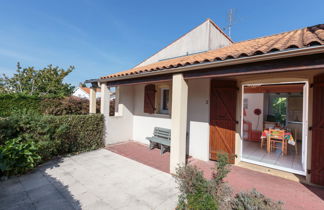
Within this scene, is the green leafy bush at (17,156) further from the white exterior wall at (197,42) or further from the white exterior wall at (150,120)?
the white exterior wall at (197,42)

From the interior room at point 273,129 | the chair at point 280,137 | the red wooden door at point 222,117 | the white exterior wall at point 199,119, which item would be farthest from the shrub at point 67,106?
the chair at point 280,137

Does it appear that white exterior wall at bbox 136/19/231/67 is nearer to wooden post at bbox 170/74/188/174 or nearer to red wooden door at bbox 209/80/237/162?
red wooden door at bbox 209/80/237/162

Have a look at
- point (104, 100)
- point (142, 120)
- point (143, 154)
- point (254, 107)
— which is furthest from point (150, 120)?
point (254, 107)

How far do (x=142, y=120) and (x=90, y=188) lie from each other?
4187mm

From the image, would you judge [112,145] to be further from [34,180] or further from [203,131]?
[203,131]

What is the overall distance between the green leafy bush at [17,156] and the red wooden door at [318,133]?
24.5 feet

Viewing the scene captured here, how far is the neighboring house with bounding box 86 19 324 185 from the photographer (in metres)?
2.72

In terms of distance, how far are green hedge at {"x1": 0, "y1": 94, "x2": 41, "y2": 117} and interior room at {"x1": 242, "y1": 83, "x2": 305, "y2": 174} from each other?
488 inches

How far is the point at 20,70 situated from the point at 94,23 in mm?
16172

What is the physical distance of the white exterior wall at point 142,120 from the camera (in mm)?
6608

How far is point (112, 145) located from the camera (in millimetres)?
6711

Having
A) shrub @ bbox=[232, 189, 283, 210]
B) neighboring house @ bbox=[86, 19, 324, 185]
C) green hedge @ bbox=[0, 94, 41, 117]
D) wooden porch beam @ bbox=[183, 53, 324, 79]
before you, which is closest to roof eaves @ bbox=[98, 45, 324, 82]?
neighboring house @ bbox=[86, 19, 324, 185]

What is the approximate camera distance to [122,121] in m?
7.18

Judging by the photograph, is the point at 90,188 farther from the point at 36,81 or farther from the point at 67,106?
the point at 36,81
